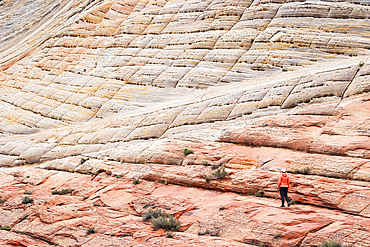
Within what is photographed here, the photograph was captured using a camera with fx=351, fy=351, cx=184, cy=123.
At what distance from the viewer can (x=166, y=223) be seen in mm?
11547

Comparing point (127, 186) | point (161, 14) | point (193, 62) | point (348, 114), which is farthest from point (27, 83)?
Result: point (348, 114)

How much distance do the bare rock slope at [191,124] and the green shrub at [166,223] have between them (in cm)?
29

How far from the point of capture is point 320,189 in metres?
11.0

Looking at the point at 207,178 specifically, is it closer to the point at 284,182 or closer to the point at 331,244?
the point at 284,182

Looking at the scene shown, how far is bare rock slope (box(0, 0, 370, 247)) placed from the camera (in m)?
11.2

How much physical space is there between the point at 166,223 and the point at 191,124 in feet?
25.0

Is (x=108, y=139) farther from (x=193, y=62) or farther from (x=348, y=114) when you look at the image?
(x=348, y=114)

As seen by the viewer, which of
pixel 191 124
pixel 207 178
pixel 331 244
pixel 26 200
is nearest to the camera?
pixel 331 244

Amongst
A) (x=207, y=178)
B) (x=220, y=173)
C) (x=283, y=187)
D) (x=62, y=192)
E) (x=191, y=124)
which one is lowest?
(x=62, y=192)

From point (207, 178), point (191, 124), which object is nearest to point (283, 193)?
point (207, 178)

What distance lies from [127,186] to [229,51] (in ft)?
41.5

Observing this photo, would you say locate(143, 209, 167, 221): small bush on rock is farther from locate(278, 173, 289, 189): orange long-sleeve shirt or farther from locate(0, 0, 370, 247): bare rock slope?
locate(278, 173, 289, 189): orange long-sleeve shirt

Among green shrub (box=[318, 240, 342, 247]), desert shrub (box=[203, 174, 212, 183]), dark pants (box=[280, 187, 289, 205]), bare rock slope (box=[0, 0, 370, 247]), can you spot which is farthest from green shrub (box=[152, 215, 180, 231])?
green shrub (box=[318, 240, 342, 247])

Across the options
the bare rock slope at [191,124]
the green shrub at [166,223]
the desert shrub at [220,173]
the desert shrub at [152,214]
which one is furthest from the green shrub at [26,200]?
the desert shrub at [220,173]
